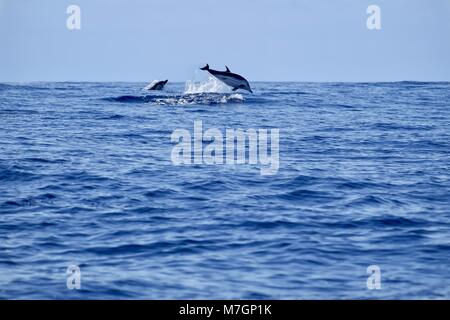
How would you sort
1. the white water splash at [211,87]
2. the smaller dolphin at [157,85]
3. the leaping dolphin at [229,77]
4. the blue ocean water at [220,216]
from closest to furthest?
the blue ocean water at [220,216], the leaping dolphin at [229,77], the white water splash at [211,87], the smaller dolphin at [157,85]

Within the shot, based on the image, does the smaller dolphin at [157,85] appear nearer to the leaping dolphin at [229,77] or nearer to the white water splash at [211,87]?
the white water splash at [211,87]

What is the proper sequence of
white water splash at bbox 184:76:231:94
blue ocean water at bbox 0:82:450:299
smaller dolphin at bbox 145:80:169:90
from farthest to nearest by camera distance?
smaller dolphin at bbox 145:80:169:90 < white water splash at bbox 184:76:231:94 < blue ocean water at bbox 0:82:450:299

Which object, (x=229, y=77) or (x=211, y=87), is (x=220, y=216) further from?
(x=211, y=87)

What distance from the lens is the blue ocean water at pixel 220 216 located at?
11.6m

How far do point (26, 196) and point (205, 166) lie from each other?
6264 mm

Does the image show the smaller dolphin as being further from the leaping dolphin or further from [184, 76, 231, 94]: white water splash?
the leaping dolphin

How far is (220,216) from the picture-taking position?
1580cm

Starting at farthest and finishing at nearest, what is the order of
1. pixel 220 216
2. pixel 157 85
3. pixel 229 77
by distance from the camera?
1. pixel 157 85
2. pixel 229 77
3. pixel 220 216

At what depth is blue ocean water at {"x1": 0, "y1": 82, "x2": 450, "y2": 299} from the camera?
11.6 metres

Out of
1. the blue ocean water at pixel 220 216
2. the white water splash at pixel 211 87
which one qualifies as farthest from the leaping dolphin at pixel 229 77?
the blue ocean water at pixel 220 216

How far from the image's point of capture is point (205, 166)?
2184cm

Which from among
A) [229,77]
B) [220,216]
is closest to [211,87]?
[229,77]

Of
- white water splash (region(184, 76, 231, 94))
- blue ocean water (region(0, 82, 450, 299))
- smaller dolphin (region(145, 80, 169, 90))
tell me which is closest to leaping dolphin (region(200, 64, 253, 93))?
white water splash (region(184, 76, 231, 94))
